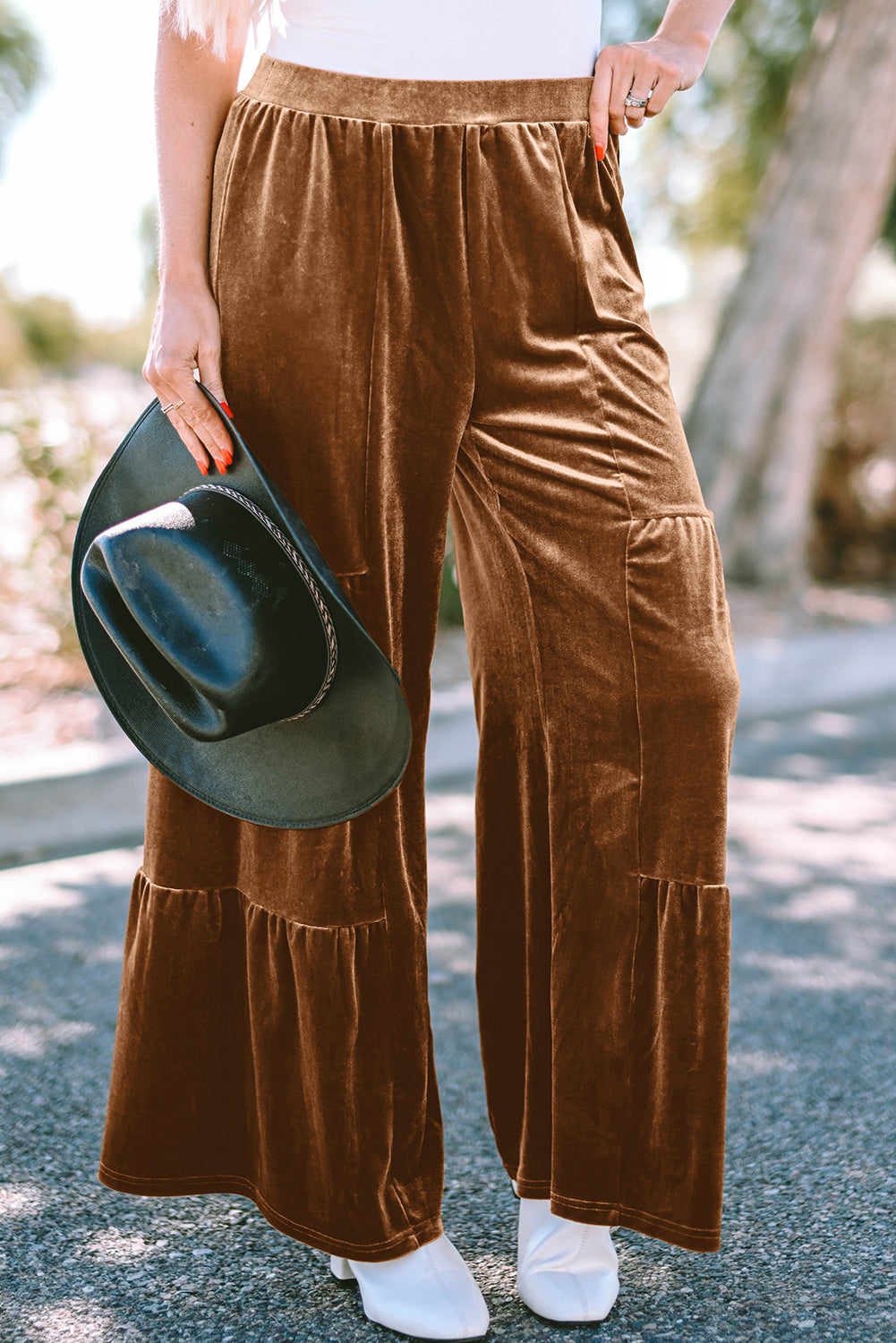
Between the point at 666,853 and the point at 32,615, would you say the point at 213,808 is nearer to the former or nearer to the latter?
the point at 666,853

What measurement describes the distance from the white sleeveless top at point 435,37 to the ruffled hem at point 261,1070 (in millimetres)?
946

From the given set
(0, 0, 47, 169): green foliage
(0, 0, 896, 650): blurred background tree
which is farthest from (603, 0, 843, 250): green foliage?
(0, 0, 47, 169): green foliage

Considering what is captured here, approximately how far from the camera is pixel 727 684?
130cm

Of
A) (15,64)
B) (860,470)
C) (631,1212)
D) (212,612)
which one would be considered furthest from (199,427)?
(15,64)

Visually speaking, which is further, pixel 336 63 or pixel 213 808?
pixel 213 808

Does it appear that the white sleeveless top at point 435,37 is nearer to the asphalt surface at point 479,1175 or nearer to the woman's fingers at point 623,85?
the woman's fingers at point 623,85

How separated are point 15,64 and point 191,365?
16.6 m

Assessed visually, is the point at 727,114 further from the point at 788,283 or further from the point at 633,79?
the point at 633,79

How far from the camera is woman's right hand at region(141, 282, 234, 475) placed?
127 cm

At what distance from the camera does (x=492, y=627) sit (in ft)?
4.64

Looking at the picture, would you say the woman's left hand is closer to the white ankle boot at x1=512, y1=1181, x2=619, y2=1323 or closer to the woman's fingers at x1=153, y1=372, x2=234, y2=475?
the woman's fingers at x1=153, y1=372, x2=234, y2=475

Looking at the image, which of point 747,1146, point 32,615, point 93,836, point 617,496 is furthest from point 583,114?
point 32,615

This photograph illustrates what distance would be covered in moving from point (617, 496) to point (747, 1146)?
106 cm

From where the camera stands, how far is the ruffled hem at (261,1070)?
1.33 meters
